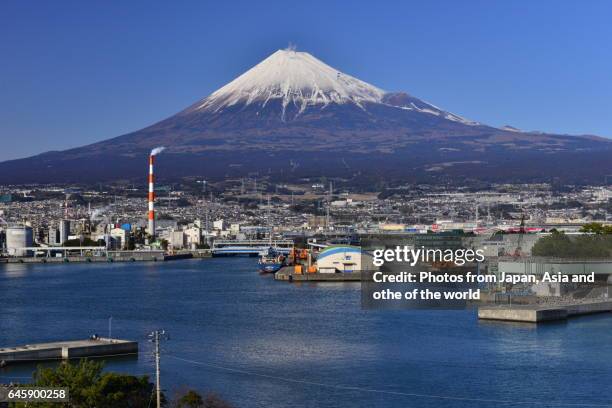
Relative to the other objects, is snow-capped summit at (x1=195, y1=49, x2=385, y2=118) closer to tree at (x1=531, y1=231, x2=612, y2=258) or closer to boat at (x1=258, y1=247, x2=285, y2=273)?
boat at (x1=258, y1=247, x2=285, y2=273)

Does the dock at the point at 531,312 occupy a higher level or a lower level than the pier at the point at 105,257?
higher

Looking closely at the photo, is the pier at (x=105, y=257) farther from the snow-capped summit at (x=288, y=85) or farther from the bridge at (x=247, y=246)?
the snow-capped summit at (x=288, y=85)

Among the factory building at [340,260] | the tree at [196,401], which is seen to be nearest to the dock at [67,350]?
the tree at [196,401]

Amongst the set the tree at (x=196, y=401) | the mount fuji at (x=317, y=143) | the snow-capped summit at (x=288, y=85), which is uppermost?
the snow-capped summit at (x=288, y=85)

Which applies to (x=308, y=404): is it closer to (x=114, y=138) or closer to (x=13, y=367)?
(x=13, y=367)

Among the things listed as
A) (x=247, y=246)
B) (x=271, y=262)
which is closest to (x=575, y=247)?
(x=271, y=262)

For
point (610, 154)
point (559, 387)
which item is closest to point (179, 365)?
point (559, 387)
